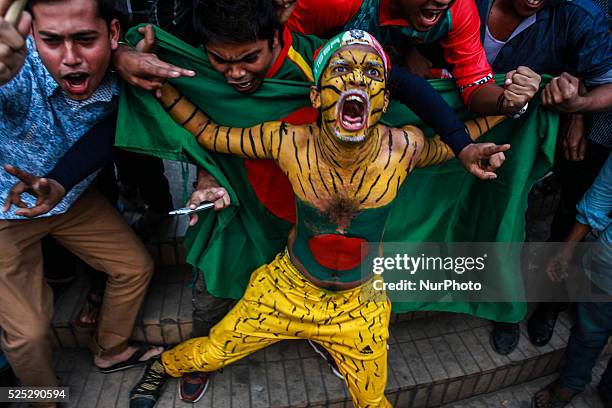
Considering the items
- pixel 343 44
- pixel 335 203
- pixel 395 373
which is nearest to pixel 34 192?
pixel 335 203

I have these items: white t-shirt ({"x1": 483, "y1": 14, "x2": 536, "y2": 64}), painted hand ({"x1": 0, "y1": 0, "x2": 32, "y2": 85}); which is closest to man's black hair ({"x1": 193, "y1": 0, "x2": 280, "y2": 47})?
painted hand ({"x1": 0, "y1": 0, "x2": 32, "y2": 85})

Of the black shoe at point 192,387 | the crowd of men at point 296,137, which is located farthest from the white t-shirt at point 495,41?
the black shoe at point 192,387

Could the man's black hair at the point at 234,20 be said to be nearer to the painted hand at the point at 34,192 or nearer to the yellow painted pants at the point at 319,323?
the painted hand at the point at 34,192

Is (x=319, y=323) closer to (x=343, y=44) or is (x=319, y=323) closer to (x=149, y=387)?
(x=149, y=387)

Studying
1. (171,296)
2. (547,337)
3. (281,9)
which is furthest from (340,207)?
(547,337)

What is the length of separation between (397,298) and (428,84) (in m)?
1.30

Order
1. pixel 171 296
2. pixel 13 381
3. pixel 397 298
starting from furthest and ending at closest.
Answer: pixel 171 296 < pixel 397 298 < pixel 13 381

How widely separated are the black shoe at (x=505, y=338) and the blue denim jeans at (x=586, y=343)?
1.02 ft

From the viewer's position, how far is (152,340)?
9.32 feet

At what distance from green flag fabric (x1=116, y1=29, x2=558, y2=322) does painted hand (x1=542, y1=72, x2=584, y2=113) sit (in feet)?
0.26

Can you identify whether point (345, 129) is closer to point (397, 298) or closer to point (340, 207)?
point (340, 207)

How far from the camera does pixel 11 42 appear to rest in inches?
57.2

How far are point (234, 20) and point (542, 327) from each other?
8.69 ft

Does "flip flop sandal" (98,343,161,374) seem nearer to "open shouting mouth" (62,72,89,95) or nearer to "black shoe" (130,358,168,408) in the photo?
"black shoe" (130,358,168,408)
